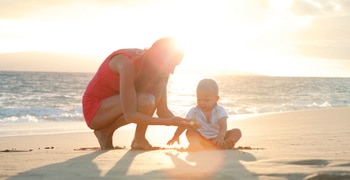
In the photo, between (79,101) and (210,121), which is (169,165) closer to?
A: (210,121)

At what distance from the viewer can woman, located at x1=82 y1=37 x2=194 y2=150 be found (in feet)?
15.6

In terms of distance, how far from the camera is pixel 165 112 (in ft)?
18.5

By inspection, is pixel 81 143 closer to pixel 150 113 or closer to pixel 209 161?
pixel 150 113

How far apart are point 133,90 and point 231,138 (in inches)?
54.0

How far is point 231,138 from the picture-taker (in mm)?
5465

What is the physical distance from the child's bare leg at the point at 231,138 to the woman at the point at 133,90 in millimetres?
668

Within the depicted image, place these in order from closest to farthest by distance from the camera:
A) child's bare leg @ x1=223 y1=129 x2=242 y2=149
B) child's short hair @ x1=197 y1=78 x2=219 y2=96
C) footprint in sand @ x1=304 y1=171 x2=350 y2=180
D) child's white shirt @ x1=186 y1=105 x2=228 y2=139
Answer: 1. footprint in sand @ x1=304 y1=171 x2=350 y2=180
2. child's bare leg @ x1=223 y1=129 x2=242 y2=149
3. child's short hair @ x1=197 y1=78 x2=219 y2=96
4. child's white shirt @ x1=186 y1=105 x2=228 y2=139

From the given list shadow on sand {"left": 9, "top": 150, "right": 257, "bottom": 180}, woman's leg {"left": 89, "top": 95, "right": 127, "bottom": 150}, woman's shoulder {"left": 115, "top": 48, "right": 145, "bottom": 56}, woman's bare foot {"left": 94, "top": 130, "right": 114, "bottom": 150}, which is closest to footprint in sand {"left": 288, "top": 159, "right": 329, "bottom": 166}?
shadow on sand {"left": 9, "top": 150, "right": 257, "bottom": 180}

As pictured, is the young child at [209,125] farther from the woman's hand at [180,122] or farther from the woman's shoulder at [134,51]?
the woman's shoulder at [134,51]

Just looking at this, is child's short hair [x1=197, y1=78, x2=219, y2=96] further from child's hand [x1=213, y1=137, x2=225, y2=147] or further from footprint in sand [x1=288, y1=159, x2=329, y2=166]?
footprint in sand [x1=288, y1=159, x2=329, y2=166]

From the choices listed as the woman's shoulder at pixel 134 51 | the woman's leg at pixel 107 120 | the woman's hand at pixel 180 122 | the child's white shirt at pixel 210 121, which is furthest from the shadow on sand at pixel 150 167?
the woman's shoulder at pixel 134 51

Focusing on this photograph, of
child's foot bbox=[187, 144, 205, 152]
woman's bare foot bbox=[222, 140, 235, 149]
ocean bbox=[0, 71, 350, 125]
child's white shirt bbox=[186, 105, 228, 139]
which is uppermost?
child's white shirt bbox=[186, 105, 228, 139]

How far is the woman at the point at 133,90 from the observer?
15.6 feet

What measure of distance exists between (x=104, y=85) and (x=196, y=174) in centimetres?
222
